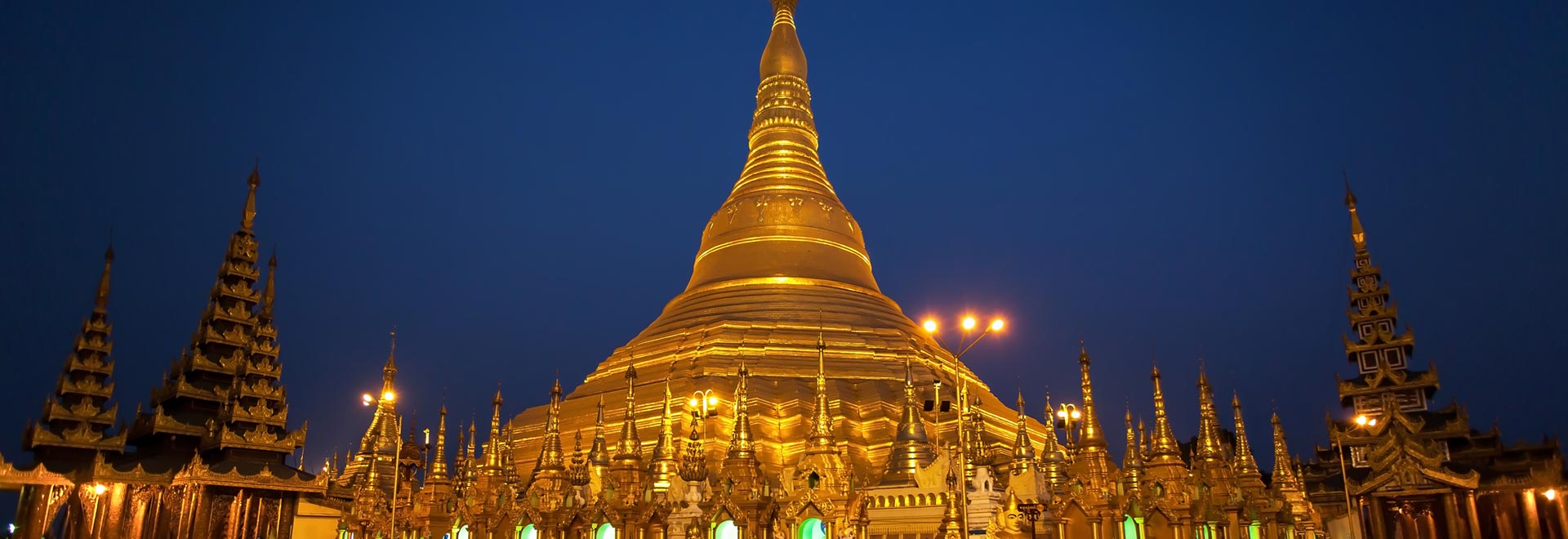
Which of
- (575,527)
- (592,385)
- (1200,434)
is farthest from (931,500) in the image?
(592,385)

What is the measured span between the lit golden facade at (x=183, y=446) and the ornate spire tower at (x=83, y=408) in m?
0.03

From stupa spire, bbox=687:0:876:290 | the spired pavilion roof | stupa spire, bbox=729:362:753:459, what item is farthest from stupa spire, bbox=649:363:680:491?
stupa spire, bbox=687:0:876:290

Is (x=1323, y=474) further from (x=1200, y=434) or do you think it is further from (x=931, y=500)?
(x=931, y=500)

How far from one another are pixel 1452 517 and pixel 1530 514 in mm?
1807

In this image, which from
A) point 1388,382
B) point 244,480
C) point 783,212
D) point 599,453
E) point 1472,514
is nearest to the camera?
point 599,453

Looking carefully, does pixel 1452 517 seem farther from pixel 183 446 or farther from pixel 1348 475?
pixel 183 446

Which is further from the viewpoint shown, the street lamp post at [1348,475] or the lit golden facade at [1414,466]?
the street lamp post at [1348,475]

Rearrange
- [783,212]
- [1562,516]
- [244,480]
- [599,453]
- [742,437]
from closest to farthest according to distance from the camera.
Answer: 1. [742,437]
2. [599,453]
3. [244,480]
4. [1562,516]
5. [783,212]

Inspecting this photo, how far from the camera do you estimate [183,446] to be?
25562mm

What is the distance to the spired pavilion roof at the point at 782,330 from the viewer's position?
2636 cm

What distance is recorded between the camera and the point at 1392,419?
2691cm

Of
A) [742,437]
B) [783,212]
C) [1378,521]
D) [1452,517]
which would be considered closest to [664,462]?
[742,437]

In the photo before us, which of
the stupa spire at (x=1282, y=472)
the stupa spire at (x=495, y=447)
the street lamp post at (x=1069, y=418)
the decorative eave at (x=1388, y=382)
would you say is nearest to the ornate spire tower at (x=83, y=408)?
the stupa spire at (x=495, y=447)

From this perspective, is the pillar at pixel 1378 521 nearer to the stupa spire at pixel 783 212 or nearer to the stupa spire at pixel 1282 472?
the stupa spire at pixel 1282 472
